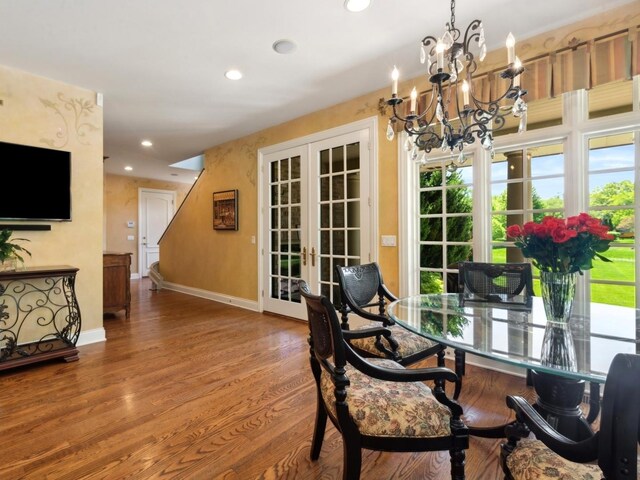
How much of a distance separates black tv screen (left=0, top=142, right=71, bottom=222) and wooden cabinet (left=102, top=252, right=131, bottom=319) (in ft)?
3.96

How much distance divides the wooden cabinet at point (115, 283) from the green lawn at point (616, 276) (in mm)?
5007

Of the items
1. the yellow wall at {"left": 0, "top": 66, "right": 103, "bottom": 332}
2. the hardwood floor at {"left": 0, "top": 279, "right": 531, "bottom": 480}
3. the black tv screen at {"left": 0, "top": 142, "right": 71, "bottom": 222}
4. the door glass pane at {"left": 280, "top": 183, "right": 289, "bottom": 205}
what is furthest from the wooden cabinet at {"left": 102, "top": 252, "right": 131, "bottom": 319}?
the door glass pane at {"left": 280, "top": 183, "right": 289, "bottom": 205}

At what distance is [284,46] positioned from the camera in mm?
2643

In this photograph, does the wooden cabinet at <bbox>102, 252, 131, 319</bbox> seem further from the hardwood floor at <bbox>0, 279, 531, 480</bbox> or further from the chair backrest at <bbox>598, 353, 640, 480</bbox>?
the chair backrest at <bbox>598, 353, 640, 480</bbox>

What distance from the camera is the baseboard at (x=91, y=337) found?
3303 millimetres

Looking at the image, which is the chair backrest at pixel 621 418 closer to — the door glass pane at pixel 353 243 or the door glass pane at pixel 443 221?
the door glass pane at pixel 443 221

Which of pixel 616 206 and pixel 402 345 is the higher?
pixel 616 206

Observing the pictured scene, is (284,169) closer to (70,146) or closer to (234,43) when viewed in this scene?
(234,43)

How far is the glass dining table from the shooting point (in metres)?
1.21

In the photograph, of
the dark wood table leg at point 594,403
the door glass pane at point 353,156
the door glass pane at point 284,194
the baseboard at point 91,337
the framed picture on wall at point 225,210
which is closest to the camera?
the dark wood table leg at point 594,403

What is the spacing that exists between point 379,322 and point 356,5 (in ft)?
7.10

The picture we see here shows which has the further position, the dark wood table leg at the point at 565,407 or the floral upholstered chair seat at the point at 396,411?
the dark wood table leg at the point at 565,407

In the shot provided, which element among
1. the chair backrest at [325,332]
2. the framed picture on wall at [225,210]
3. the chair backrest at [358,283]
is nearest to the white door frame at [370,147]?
the framed picture on wall at [225,210]

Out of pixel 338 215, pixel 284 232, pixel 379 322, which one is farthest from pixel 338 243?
pixel 379 322
